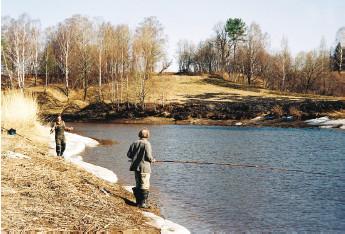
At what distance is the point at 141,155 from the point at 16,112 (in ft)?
43.1

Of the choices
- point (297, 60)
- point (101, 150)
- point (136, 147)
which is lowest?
point (101, 150)

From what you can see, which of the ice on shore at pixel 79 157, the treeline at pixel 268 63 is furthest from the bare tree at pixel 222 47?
the ice on shore at pixel 79 157

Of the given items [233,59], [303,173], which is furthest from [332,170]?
[233,59]

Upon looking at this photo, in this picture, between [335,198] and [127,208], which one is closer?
[127,208]

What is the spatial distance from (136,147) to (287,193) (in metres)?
6.10

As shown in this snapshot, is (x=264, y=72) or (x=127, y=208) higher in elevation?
(x=264, y=72)

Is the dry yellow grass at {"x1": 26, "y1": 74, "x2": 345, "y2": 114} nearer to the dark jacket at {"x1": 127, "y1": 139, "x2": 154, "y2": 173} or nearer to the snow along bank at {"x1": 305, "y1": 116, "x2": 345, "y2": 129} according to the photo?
the snow along bank at {"x1": 305, "y1": 116, "x2": 345, "y2": 129}

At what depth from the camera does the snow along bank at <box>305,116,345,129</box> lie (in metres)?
44.3

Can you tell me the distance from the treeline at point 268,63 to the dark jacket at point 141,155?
68.0 meters

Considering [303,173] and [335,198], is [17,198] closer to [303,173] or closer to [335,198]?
[335,198]

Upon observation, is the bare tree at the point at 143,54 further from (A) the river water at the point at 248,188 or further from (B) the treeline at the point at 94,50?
(A) the river water at the point at 248,188

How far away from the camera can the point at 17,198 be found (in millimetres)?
9109

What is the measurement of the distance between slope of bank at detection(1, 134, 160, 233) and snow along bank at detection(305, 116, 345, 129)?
36.1 meters

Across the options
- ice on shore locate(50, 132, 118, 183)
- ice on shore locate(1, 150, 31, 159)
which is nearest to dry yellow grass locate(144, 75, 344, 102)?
ice on shore locate(50, 132, 118, 183)
